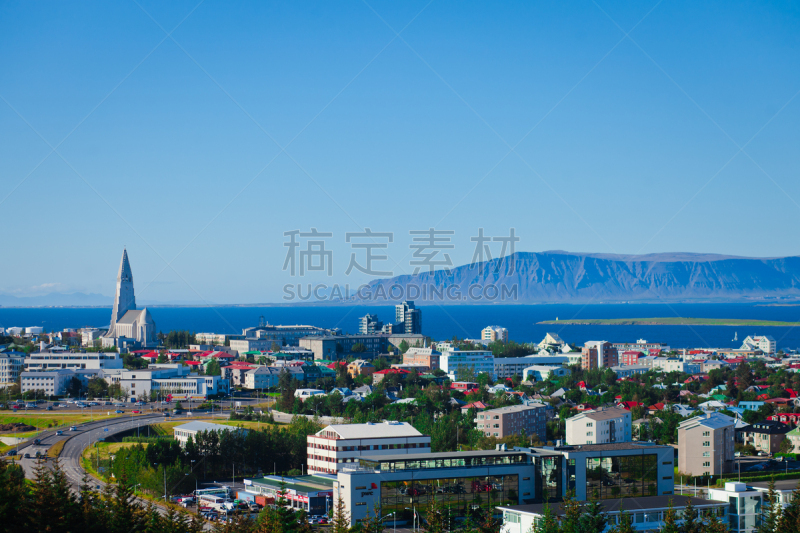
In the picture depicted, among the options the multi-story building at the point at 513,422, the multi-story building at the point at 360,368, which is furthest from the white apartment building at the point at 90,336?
the multi-story building at the point at 513,422

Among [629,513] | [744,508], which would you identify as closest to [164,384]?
[629,513]

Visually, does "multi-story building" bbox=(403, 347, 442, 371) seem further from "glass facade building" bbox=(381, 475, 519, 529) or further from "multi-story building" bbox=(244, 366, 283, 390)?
"glass facade building" bbox=(381, 475, 519, 529)

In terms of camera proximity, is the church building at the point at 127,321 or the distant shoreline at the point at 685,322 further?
the distant shoreline at the point at 685,322

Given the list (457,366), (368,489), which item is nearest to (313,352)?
(457,366)

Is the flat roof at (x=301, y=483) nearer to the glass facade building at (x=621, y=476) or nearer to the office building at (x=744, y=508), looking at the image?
the glass facade building at (x=621, y=476)

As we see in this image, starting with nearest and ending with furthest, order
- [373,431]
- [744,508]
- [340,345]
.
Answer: [744,508]
[373,431]
[340,345]

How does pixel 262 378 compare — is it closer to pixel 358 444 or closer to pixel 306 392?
pixel 306 392
